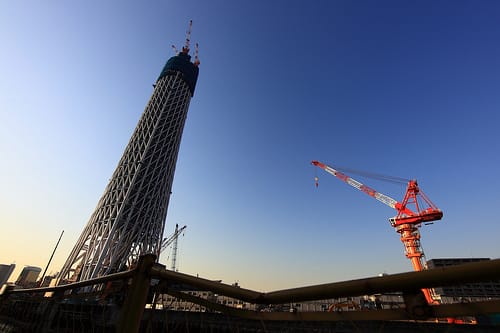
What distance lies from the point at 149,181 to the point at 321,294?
33.7m

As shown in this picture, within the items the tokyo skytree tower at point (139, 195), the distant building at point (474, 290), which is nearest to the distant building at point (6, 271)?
the tokyo skytree tower at point (139, 195)

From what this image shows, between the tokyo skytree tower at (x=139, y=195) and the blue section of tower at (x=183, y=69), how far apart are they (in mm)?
468

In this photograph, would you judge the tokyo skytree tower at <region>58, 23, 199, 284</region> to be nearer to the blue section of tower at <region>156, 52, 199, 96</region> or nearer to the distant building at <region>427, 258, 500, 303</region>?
the blue section of tower at <region>156, 52, 199, 96</region>

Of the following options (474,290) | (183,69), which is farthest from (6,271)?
(474,290)

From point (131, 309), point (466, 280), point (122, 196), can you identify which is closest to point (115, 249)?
point (122, 196)

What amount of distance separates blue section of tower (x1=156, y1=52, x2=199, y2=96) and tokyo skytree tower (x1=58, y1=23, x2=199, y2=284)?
1.53 feet

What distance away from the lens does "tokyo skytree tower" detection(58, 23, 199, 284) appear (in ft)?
85.7

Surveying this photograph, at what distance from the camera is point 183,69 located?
143ft

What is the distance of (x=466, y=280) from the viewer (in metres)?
1.15

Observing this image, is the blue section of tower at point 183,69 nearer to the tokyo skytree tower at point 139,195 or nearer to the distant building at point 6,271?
the tokyo skytree tower at point 139,195

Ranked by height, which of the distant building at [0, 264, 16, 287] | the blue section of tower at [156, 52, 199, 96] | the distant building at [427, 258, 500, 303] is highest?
the blue section of tower at [156, 52, 199, 96]

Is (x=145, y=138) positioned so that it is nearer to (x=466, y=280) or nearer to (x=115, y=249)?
(x=115, y=249)

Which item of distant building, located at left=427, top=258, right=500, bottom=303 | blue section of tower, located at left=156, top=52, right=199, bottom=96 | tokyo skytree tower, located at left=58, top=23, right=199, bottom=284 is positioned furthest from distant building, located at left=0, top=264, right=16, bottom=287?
distant building, located at left=427, top=258, right=500, bottom=303

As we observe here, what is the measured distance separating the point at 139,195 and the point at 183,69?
2605 cm
